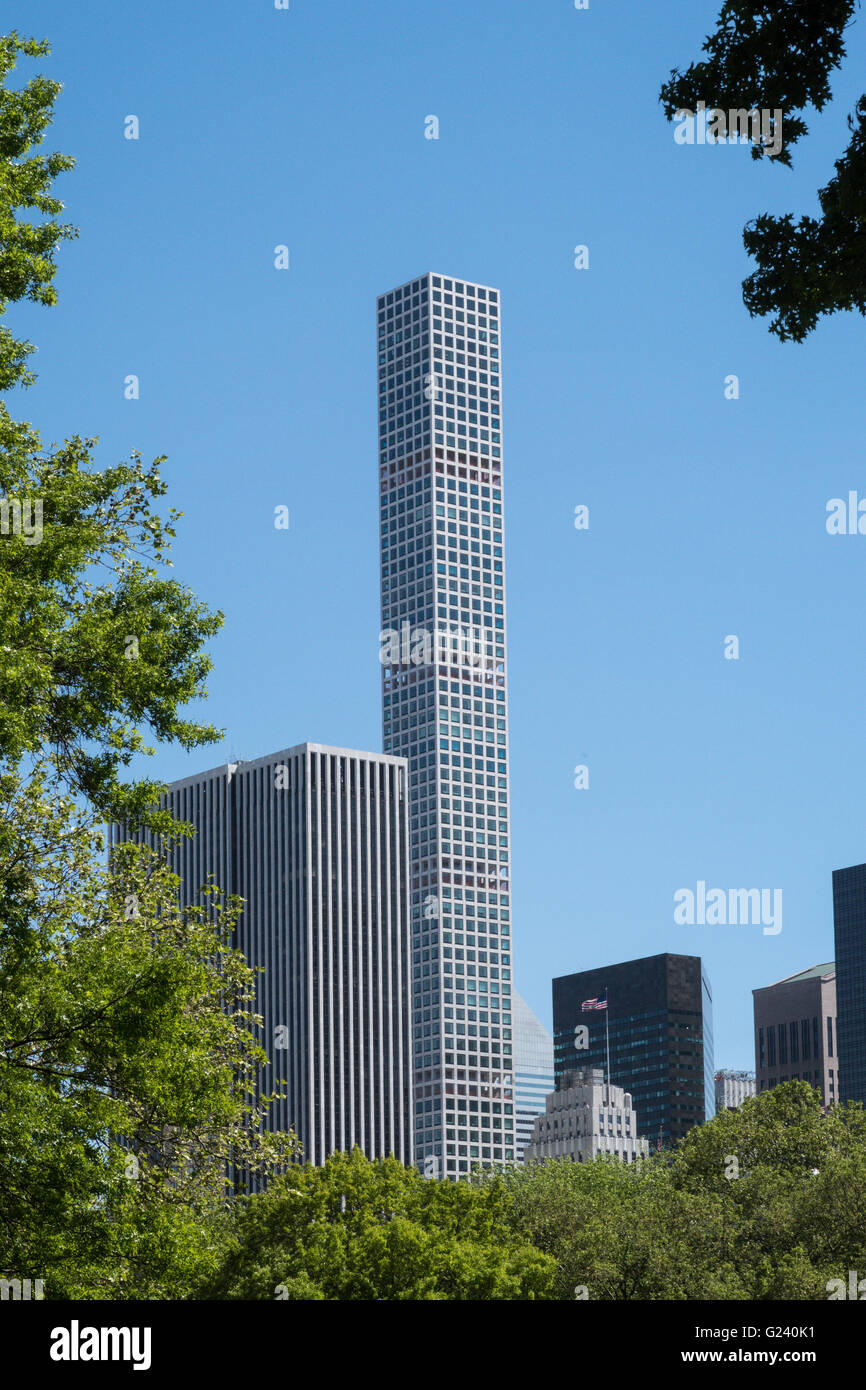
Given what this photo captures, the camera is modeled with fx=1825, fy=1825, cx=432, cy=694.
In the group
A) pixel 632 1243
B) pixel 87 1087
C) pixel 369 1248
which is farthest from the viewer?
pixel 632 1243

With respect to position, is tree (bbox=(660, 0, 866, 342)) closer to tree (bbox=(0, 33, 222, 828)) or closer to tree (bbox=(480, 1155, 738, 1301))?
tree (bbox=(0, 33, 222, 828))

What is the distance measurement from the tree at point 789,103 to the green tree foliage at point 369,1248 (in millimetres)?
47771

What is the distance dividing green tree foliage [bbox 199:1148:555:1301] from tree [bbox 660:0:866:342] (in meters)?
47.8

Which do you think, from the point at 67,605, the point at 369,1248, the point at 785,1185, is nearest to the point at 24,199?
the point at 67,605

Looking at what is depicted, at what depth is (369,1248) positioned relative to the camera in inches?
2569

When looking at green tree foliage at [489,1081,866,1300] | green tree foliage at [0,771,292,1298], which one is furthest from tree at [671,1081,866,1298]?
green tree foliage at [0,771,292,1298]

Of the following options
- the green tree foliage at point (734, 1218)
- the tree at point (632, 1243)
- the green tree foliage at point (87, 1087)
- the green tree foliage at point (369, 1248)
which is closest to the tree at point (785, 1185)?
the green tree foliage at point (734, 1218)

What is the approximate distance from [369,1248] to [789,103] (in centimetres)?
5281

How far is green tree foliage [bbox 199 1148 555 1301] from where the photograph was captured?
6456 centimetres

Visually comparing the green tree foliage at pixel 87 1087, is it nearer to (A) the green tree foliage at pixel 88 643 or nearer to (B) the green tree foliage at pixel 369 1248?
(A) the green tree foliage at pixel 88 643

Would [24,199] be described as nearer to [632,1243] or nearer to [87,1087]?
[87,1087]

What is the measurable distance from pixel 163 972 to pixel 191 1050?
70.2 inches

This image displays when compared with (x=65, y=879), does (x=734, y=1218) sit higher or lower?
lower
